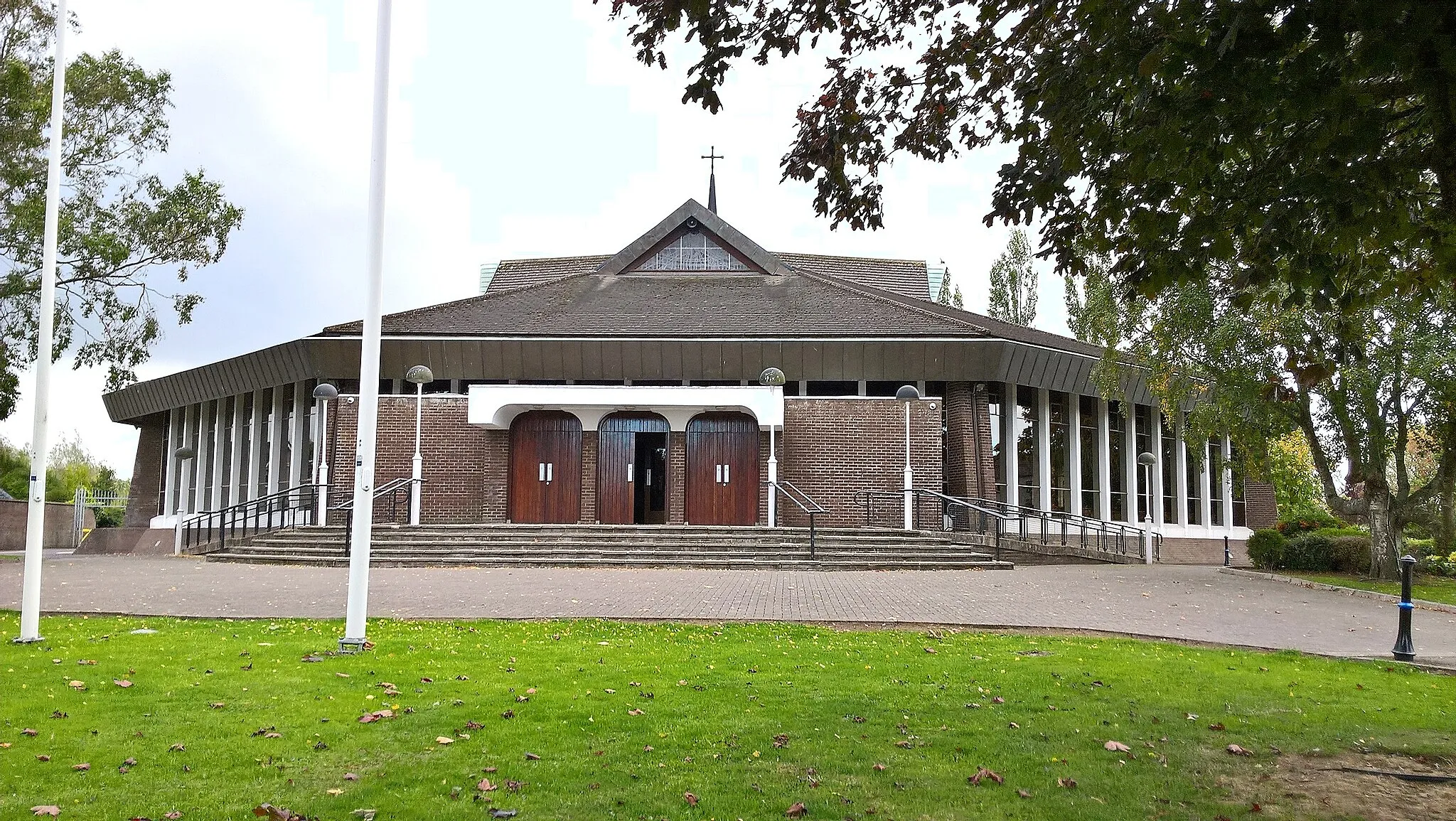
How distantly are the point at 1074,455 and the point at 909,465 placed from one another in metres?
7.43

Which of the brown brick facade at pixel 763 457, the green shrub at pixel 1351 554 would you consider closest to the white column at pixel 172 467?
the brown brick facade at pixel 763 457

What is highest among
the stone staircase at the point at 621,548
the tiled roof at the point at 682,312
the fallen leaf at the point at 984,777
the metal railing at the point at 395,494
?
the tiled roof at the point at 682,312

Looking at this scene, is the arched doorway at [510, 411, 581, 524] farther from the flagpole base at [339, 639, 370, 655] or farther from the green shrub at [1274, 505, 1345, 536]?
the flagpole base at [339, 639, 370, 655]

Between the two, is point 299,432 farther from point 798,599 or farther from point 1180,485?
point 1180,485

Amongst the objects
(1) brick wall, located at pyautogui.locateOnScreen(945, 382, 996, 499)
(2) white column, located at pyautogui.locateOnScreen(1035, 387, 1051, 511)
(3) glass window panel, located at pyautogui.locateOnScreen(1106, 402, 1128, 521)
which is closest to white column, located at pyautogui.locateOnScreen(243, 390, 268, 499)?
(1) brick wall, located at pyautogui.locateOnScreen(945, 382, 996, 499)

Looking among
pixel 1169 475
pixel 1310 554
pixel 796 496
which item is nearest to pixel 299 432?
pixel 796 496

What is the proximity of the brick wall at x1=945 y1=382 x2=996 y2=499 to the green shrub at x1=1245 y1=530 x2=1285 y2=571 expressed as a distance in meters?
6.17

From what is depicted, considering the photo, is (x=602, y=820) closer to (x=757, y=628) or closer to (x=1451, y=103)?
(x=1451, y=103)

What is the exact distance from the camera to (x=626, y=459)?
25.9 m

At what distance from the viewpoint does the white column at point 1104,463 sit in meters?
30.2

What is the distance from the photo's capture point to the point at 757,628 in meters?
10.6

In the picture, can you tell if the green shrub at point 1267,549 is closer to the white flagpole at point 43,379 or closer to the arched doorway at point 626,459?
the arched doorway at point 626,459

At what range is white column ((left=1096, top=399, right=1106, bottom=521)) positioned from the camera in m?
30.2

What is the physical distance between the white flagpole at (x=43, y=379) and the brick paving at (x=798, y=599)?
2177 mm
